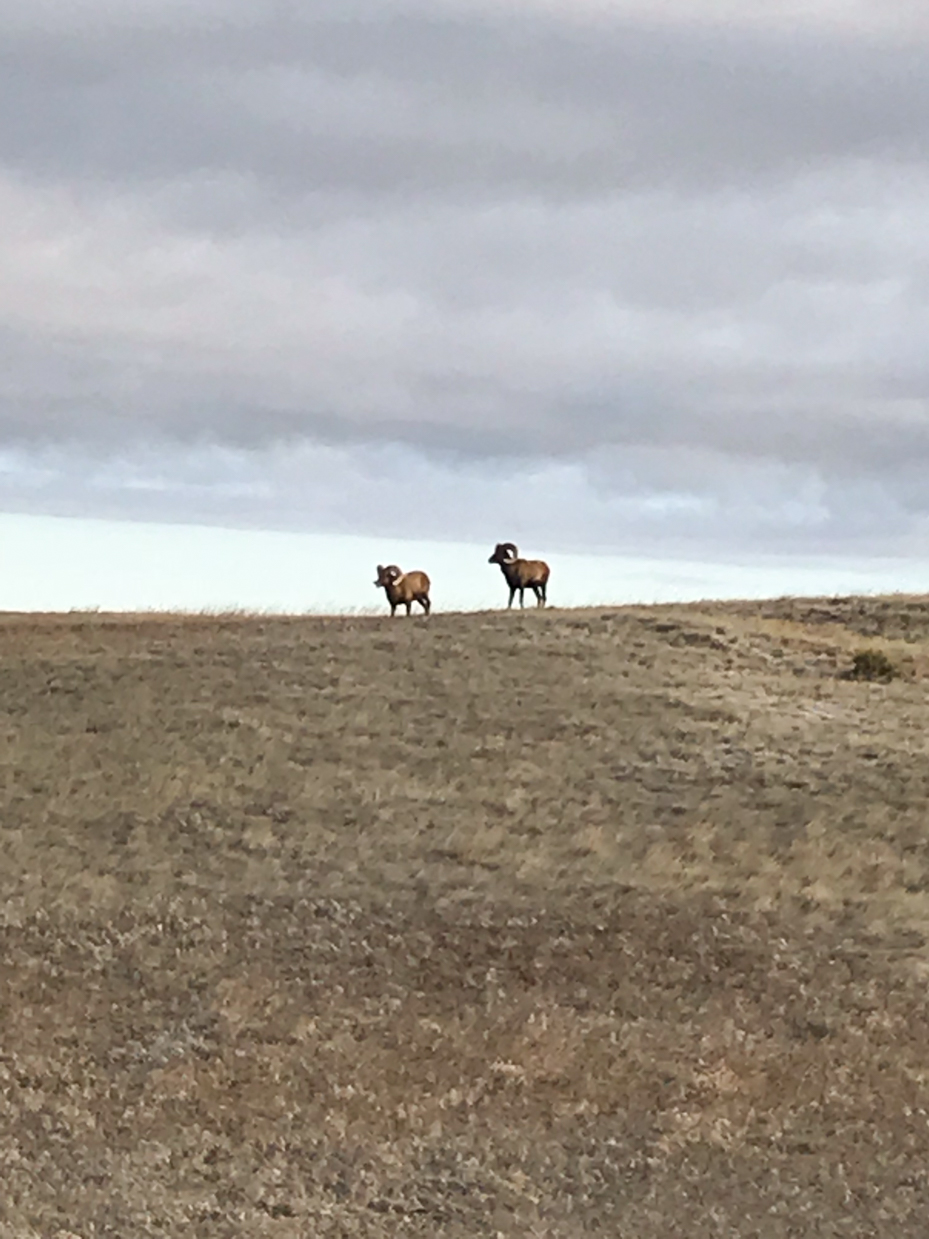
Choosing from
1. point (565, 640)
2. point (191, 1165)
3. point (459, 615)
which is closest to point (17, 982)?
point (191, 1165)

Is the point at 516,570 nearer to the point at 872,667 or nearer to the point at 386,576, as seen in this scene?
the point at 386,576

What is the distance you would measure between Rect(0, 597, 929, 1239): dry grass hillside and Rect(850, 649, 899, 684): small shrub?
933 millimetres

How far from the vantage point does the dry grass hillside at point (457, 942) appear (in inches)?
454

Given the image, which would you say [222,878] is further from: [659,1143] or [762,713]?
[762,713]

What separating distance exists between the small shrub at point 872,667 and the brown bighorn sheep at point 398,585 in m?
11.1

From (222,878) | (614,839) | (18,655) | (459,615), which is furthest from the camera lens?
(459,615)

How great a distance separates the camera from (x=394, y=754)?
25.4 meters

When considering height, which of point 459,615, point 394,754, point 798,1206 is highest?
point 459,615

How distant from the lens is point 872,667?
111 ft

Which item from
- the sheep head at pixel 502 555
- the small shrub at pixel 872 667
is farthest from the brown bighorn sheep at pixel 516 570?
the small shrub at pixel 872 667

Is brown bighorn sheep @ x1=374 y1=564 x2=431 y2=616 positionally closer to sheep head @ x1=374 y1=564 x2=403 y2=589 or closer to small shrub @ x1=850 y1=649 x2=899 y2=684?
sheep head @ x1=374 y1=564 x2=403 y2=589

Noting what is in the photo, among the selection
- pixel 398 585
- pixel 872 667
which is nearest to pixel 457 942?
pixel 872 667

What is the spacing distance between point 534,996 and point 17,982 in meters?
5.62

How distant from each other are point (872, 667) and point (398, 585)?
40.3 ft
